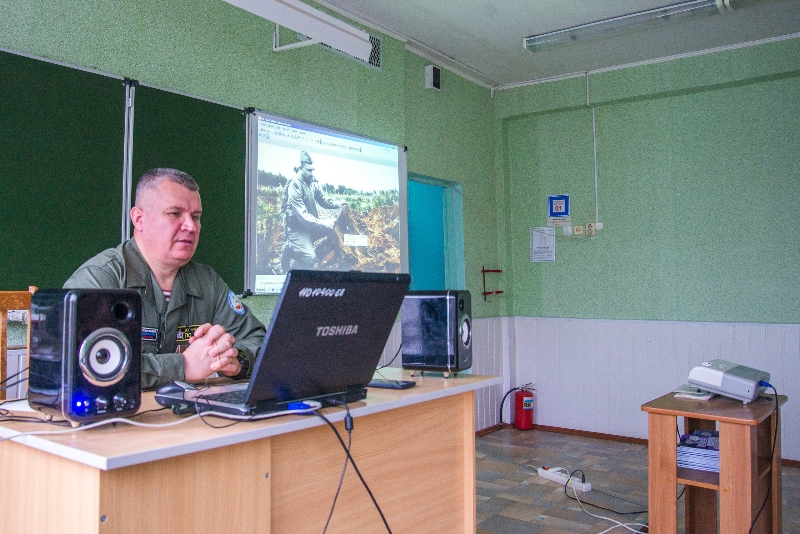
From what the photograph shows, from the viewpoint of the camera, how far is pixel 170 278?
7.36 feet

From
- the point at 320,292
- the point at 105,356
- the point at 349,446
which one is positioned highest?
the point at 320,292

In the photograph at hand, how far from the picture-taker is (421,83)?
4.78m

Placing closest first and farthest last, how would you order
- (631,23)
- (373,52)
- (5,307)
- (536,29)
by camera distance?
(5,307)
(373,52)
(631,23)
(536,29)

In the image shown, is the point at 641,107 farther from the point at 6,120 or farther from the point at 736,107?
the point at 6,120

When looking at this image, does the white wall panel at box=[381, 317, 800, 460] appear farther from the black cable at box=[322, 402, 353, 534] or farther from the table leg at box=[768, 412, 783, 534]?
the black cable at box=[322, 402, 353, 534]

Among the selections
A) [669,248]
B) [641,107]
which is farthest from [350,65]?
[669,248]

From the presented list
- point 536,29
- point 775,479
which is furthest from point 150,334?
point 536,29

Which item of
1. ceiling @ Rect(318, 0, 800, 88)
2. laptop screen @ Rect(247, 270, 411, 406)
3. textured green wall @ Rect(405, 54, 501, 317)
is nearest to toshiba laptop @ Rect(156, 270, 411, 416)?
laptop screen @ Rect(247, 270, 411, 406)

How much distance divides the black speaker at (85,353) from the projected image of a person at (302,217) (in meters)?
2.24

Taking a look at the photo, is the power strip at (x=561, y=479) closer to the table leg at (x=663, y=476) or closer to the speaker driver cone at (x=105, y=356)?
the table leg at (x=663, y=476)

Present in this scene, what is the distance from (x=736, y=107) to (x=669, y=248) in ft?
3.69

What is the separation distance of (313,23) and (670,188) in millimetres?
3195

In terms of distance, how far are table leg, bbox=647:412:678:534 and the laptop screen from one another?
1.43m

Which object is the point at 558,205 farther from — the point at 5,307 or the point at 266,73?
the point at 5,307
